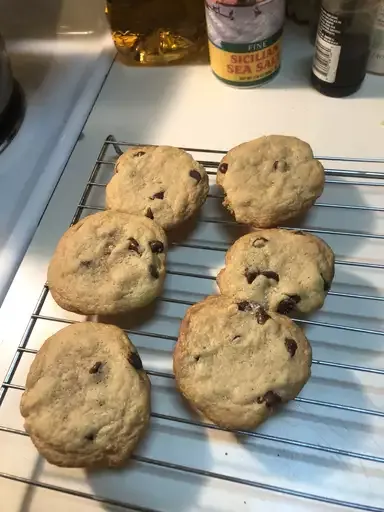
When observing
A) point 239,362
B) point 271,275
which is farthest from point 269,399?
point 271,275

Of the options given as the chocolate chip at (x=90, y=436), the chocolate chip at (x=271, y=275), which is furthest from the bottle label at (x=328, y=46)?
the chocolate chip at (x=90, y=436)

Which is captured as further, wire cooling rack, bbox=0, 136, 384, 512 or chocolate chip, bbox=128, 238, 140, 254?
chocolate chip, bbox=128, 238, 140, 254

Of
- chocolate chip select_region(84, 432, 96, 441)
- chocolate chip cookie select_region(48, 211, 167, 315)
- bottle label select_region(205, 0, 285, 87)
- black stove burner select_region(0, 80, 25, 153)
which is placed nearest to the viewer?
chocolate chip select_region(84, 432, 96, 441)

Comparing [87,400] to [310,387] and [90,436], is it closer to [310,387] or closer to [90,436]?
[90,436]

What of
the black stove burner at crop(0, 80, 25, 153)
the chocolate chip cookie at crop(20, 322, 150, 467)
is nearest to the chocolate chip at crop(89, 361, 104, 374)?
the chocolate chip cookie at crop(20, 322, 150, 467)

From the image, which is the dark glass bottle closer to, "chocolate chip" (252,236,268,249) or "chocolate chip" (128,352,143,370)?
"chocolate chip" (252,236,268,249)

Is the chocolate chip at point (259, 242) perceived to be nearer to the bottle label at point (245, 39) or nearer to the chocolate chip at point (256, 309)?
the chocolate chip at point (256, 309)
